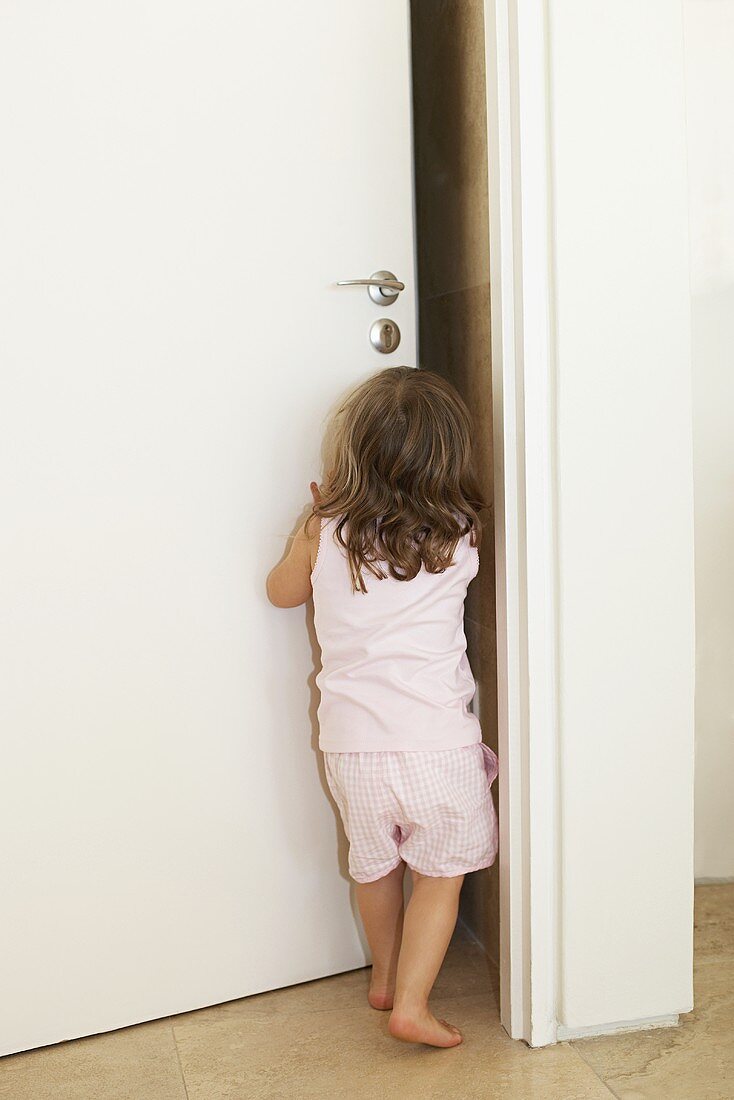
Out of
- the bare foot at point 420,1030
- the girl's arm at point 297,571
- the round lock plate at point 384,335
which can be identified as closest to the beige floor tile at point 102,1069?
the bare foot at point 420,1030

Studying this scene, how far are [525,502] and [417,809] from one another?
0.47m

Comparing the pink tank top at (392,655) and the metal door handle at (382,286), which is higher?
the metal door handle at (382,286)

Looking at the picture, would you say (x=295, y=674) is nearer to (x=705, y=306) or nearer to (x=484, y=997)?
(x=484, y=997)

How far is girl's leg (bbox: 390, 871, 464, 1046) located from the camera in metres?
1.45

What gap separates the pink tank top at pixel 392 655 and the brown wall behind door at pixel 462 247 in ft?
0.36

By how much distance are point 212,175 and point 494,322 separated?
0.46 meters

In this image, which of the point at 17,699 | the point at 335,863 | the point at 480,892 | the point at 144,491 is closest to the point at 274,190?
the point at 144,491

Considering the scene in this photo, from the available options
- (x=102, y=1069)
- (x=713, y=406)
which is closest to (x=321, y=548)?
(x=102, y=1069)

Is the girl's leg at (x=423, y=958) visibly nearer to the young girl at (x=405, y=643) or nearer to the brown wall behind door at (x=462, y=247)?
the young girl at (x=405, y=643)

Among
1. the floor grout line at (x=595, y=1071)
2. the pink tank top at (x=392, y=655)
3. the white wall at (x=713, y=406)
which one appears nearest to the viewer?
the floor grout line at (x=595, y=1071)

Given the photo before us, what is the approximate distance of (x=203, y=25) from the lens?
1.45 meters

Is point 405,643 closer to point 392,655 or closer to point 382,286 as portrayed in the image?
point 392,655

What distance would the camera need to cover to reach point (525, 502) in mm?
1412

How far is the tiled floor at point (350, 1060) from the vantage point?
1.37m
